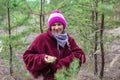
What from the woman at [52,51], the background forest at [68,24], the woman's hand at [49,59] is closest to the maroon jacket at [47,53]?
the woman at [52,51]

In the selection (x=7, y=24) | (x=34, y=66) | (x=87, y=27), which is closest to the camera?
(x=34, y=66)

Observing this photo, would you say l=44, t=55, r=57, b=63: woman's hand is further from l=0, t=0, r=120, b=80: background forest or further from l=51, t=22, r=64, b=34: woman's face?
l=0, t=0, r=120, b=80: background forest

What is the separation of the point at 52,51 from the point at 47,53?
8 cm

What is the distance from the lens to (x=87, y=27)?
8.28 meters

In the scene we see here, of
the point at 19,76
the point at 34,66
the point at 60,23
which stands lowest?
the point at 19,76

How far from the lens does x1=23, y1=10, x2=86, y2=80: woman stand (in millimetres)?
4184

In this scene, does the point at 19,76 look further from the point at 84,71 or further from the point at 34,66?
the point at 34,66

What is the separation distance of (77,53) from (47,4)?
14.8ft

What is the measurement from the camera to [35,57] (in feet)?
13.5

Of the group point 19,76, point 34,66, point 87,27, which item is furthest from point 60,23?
point 19,76

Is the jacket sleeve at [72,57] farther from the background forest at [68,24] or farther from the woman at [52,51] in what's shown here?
the background forest at [68,24]

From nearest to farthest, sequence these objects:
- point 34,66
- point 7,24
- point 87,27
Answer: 1. point 34,66
2. point 87,27
3. point 7,24

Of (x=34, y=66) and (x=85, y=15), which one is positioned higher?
(x=85, y=15)

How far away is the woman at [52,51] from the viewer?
165 inches
